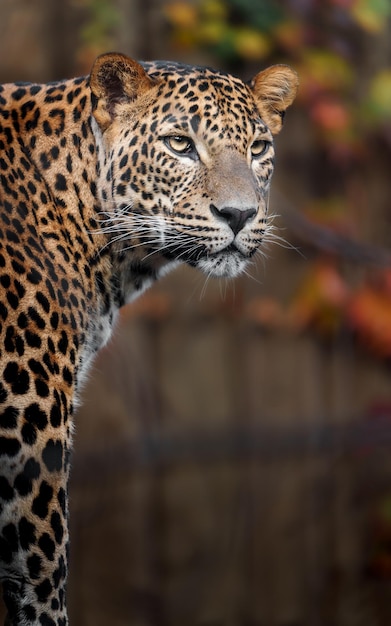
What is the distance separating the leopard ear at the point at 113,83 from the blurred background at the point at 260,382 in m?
2.76

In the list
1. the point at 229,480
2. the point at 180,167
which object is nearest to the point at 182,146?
the point at 180,167

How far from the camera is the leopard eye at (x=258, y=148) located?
368 cm

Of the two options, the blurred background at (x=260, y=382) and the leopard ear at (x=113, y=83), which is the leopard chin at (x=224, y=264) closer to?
the leopard ear at (x=113, y=83)

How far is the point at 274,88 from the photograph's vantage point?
379 centimetres

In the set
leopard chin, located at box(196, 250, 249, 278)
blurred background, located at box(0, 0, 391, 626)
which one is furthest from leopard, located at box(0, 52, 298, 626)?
blurred background, located at box(0, 0, 391, 626)

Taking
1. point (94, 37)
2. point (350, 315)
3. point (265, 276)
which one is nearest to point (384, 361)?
point (350, 315)

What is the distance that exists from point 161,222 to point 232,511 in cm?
363

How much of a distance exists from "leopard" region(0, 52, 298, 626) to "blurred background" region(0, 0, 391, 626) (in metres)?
2.61

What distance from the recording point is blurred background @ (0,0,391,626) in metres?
6.39

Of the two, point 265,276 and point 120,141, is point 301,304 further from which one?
point 120,141

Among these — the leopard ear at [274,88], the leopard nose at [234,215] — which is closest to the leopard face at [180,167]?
the leopard nose at [234,215]

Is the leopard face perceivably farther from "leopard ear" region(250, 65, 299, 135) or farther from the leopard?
"leopard ear" region(250, 65, 299, 135)

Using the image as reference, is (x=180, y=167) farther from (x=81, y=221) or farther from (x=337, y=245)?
(x=337, y=245)

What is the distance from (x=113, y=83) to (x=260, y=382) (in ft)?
11.8
